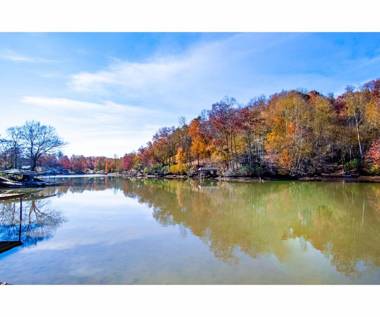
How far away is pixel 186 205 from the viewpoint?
890 cm

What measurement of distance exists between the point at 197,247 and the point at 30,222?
4810 millimetres

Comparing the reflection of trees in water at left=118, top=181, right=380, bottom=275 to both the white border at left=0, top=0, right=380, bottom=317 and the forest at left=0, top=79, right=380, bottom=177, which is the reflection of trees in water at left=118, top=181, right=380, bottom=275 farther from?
the forest at left=0, top=79, right=380, bottom=177

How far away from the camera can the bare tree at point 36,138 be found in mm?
26453

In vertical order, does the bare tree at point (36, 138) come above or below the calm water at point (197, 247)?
above

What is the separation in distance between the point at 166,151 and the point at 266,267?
28.3m

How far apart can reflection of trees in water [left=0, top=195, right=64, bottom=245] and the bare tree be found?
1918cm

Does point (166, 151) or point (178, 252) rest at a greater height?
point (166, 151)

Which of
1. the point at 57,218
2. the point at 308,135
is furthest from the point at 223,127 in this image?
the point at 57,218

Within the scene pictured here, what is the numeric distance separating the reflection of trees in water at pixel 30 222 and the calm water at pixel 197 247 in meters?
0.03
